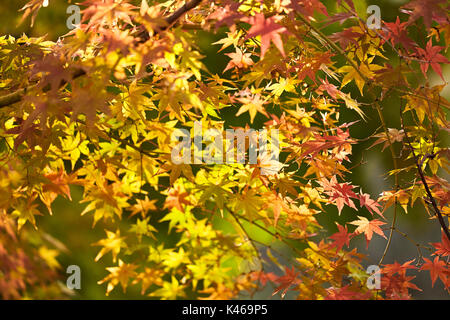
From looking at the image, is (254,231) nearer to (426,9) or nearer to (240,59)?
(240,59)

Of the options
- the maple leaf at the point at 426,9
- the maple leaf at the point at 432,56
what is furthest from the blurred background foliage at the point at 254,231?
the maple leaf at the point at 426,9

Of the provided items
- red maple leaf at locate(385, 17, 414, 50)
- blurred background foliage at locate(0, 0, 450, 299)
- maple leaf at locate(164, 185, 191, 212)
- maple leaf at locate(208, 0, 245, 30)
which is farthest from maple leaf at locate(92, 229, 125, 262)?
red maple leaf at locate(385, 17, 414, 50)

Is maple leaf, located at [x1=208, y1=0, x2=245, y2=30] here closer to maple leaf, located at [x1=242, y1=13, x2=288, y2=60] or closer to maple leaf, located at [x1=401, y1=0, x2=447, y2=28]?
maple leaf, located at [x1=242, y1=13, x2=288, y2=60]

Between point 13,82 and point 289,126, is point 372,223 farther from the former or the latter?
point 13,82

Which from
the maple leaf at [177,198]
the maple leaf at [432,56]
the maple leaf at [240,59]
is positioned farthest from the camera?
the maple leaf at [177,198]

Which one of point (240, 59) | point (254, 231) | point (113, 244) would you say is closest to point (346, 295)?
point (240, 59)

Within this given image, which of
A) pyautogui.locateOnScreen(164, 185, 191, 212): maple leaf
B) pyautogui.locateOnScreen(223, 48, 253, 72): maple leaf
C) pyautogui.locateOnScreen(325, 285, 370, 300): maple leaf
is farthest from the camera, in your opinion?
pyautogui.locateOnScreen(164, 185, 191, 212): maple leaf

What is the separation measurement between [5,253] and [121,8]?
172 cm

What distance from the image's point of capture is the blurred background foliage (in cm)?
305

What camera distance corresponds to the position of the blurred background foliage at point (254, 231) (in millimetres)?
3055

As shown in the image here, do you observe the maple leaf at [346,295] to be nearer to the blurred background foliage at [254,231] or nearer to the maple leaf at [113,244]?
the maple leaf at [113,244]

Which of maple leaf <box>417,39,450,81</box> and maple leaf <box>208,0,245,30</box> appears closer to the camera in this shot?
maple leaf <box>208,0,245,30</box>

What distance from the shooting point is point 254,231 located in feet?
11.0

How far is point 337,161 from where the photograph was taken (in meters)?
1.57
